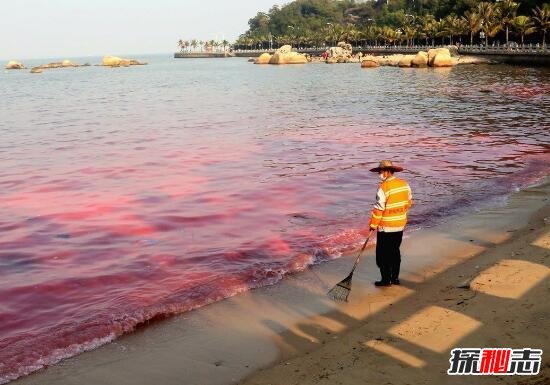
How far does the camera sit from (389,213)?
7.16m

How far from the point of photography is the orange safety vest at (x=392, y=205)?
7.09m

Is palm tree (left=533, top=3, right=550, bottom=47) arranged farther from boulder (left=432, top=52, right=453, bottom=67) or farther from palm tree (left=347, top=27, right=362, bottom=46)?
palm tree (left=347, top=27, right=362, bottom=46)

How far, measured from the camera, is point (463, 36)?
363 feet

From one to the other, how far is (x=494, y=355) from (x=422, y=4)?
165419mm

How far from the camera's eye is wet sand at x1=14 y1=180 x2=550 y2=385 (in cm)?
530

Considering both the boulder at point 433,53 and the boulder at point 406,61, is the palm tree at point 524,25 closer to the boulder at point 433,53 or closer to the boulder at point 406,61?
the boulder at point 433,53

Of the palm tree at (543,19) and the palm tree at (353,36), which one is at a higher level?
the palm tree at (353,36)

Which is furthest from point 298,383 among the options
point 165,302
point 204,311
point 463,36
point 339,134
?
point 463,36

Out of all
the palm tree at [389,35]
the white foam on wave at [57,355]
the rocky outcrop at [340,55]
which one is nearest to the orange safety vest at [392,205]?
the white foam on wave at [57,355]

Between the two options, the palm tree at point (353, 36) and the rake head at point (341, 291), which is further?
the palm tree at point (353, 36)

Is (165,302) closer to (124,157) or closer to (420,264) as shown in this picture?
(420,264)

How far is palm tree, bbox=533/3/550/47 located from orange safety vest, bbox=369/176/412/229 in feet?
261

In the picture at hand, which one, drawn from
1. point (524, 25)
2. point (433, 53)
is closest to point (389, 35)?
point (433, 53)

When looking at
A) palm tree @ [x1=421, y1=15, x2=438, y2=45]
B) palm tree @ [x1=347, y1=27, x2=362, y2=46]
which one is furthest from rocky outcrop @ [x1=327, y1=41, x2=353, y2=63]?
palm tree @ [x1=421, y1=15, x2=438, y2=45]
